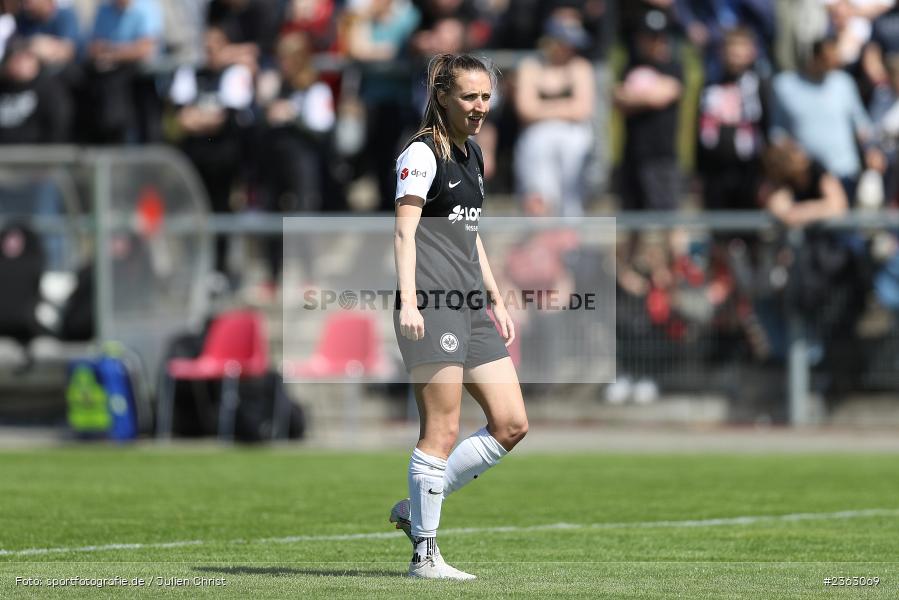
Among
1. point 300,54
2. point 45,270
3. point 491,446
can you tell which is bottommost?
point 491,446

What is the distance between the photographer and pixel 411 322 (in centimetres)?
698

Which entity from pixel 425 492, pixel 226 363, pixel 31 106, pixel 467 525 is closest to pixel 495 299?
pixel 425 492

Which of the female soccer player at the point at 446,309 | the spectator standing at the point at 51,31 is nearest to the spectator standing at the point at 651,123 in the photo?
the spectator standing at the point at 51,31

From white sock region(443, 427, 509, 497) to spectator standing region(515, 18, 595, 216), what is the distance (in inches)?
388

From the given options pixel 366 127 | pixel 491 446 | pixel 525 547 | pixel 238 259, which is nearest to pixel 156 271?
pixel 238 259

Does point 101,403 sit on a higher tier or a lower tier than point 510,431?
lower

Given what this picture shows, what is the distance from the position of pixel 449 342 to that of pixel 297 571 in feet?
4.31

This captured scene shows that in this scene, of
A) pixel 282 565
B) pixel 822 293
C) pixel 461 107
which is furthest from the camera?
pixel 822 293

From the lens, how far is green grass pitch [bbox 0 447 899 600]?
725cm

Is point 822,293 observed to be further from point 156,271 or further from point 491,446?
point 491,446

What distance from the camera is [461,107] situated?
732 centimetres

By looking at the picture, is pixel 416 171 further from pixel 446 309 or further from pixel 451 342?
pixel 451 342

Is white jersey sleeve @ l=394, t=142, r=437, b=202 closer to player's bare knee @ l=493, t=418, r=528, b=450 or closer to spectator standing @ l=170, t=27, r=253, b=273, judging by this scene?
player's bare knee @ l=493, t=418, r=528, b=450

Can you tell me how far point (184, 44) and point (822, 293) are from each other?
8549 mm
